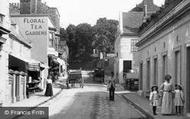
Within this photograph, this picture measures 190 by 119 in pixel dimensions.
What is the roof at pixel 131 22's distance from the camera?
60225 mm

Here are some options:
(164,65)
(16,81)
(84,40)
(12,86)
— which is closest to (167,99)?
(164,65)

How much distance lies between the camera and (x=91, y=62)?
10656 cm

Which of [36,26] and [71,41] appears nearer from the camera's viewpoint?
[36,26]

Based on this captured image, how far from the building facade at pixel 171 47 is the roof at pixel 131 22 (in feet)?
92.2

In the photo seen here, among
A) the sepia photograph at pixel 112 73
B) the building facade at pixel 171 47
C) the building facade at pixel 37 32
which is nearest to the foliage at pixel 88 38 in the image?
the sepia photograph at pixel 112 73

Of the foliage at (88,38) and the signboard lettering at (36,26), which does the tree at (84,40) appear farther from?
the signboard lettering at (36,26)

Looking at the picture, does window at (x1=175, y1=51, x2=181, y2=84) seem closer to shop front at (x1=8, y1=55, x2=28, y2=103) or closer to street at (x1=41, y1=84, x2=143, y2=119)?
street at (x1=41, y1=84, x2=143, y2=119)

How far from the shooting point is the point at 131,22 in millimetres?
62000

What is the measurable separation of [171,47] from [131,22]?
134 feet

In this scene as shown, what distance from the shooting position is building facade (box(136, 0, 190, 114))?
17.9 m

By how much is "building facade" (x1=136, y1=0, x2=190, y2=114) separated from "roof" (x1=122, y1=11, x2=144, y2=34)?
28.1 metres

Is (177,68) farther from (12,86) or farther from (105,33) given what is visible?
(105,33)

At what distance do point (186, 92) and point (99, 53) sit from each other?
246 ft

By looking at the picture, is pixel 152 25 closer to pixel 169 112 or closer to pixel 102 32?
pixel 169 112
